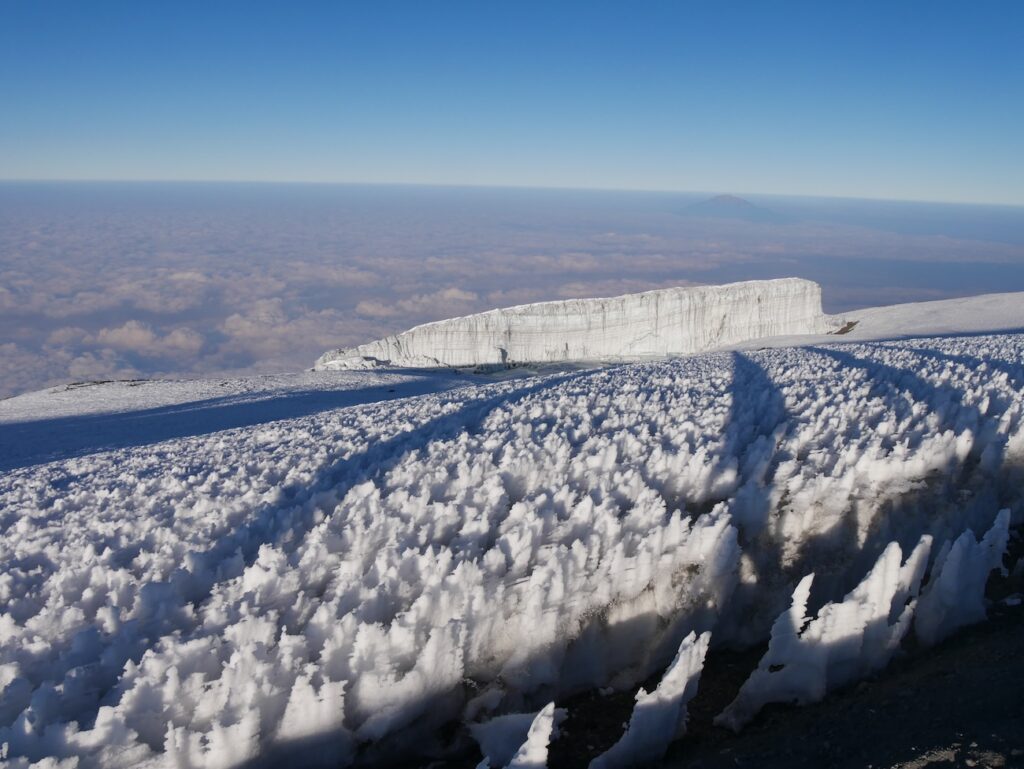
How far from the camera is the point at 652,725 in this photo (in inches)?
157

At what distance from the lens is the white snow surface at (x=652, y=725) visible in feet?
13.0

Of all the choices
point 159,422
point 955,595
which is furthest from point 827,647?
point 159,422

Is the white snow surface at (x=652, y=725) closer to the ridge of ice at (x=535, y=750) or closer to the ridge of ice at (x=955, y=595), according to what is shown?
the ridge of ice at (x=535, y=750)

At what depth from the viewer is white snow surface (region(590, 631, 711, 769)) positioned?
156 inches

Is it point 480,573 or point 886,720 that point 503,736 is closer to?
point 480,573

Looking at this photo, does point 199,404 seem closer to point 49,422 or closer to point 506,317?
point 49,422

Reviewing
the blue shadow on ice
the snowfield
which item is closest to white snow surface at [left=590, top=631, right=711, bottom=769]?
the snowfield

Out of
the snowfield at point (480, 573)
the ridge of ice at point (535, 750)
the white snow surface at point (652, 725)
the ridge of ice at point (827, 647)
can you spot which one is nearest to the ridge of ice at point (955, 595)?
the snowfield at point (480, 573)

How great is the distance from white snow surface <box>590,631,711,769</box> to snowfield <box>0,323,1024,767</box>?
2 cm

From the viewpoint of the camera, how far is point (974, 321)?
2864 centimetres

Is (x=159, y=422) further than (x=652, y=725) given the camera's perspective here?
Yes

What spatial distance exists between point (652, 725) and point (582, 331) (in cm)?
3168

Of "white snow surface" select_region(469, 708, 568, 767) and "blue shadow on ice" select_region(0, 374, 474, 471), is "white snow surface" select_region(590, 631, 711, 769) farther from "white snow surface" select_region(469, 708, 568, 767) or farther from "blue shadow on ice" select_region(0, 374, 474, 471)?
"blue shadow on ice" select_region(0, 374, 474, 471)

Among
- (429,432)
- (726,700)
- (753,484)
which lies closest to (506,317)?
(429,432)
